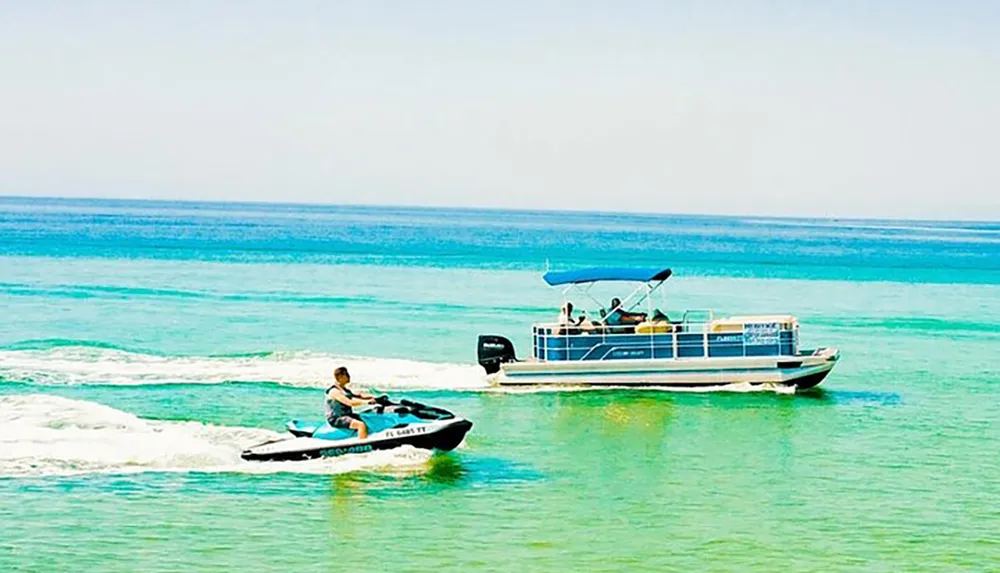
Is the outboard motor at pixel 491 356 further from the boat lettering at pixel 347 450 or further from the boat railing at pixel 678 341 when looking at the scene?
the boat lettering at pixel 347 450

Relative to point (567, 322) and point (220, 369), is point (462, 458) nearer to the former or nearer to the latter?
point (567, 322)

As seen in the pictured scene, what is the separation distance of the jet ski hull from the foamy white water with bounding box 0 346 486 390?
853cm

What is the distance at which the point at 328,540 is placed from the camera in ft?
60.5

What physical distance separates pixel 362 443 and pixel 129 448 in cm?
386

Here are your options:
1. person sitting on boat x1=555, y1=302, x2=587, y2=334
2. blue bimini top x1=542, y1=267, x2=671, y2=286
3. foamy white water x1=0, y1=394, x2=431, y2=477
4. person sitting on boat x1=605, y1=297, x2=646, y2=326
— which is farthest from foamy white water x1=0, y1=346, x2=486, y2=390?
foamy white water x1=0, y1=394, x2=431, y2=477

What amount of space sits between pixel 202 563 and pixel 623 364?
15.4 metres

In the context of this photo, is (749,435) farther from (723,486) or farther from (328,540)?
(328,540)

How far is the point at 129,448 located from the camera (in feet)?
75.5

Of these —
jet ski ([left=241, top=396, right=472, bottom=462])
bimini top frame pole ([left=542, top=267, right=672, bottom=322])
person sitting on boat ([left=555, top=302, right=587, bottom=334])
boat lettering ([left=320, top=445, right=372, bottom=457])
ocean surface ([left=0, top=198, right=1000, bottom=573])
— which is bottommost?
ocean surface ([left=0, top=198, right=1000, bottom=573])

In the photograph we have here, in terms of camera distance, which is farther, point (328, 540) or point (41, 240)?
point (41, 240)

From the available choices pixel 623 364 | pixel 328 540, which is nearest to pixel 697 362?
pixel 623 364

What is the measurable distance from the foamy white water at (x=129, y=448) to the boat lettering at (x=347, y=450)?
8 centimetres

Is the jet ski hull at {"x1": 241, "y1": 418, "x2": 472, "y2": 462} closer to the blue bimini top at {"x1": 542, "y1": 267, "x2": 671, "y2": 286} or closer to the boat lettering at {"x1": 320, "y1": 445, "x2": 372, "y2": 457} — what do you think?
the boat lettering at {"x1": 320, "y1": 445, "x2": 372, "y2": 457}

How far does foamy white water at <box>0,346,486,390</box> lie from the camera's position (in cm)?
3153
